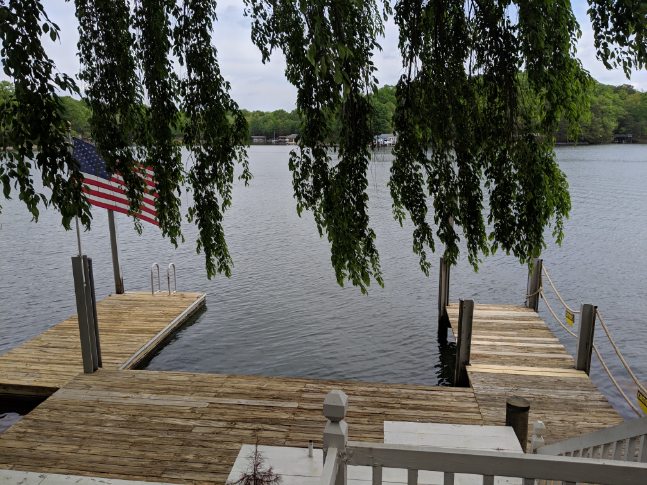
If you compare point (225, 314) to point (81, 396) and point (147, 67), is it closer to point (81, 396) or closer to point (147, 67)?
point (81, 396)

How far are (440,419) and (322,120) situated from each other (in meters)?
4.76

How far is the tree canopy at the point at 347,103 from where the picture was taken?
3.58m

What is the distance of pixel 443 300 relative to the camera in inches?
548

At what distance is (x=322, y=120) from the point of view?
14.6 ft

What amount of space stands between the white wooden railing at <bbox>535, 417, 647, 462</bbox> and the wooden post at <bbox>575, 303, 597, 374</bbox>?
17.2 feet

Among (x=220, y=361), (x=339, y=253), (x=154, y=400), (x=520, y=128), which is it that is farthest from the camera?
(x=220, y=361)

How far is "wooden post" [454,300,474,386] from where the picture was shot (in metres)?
8.95

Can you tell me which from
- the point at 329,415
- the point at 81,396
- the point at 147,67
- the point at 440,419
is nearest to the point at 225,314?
the point at 81,396

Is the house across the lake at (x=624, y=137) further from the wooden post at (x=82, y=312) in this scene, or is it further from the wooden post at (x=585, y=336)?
the wooden post at (x=82, y=312)

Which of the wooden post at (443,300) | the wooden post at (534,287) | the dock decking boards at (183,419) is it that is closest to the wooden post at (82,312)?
the dock decking boards at (183,419)

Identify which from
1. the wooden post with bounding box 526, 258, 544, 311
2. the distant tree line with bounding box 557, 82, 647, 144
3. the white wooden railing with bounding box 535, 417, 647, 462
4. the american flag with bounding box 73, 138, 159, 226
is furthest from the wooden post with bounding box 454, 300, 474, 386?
the distant tree line with bounding box 557, 82, 647, 144

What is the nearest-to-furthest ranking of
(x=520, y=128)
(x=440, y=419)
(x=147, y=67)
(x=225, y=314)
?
1. (x=520, y=128)
2. (x=147, y=67)
3. (x=440, y=419)
4. (x=225, y=314)

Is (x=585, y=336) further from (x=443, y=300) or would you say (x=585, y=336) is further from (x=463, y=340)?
(x=443, y=300)

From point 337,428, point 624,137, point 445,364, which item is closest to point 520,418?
point 337,428
